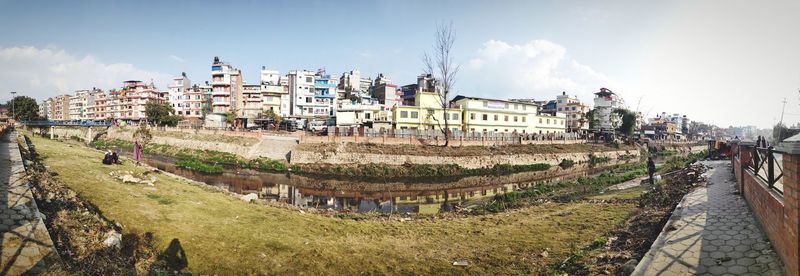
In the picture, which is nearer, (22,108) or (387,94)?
(22,108)

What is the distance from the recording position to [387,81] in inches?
3351

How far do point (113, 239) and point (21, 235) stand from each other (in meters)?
1.88

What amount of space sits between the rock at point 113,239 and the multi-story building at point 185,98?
268 feet

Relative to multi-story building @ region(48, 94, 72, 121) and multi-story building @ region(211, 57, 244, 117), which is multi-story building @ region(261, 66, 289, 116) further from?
multi-story building @ region(48, 94, 72, 121)

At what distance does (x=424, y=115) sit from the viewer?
1978 inches

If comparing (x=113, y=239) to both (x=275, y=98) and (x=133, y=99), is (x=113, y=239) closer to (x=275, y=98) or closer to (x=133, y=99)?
(x=275, y=98)

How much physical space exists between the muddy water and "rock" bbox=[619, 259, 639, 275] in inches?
496

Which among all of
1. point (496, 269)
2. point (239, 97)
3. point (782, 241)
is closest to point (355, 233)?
point (496, 269)

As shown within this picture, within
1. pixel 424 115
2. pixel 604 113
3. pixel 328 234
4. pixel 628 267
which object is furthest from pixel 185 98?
pixel 604 113

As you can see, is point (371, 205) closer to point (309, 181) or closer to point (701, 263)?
point (309, 181)

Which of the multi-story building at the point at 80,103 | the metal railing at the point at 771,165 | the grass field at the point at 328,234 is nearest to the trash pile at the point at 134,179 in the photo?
the grass field at the point at 328,234

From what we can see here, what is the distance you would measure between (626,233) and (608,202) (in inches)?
289

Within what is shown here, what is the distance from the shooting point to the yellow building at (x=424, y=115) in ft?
161

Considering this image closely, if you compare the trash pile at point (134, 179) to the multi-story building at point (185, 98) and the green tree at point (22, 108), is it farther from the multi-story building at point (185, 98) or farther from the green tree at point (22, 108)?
the green tree at point (22, 108)
